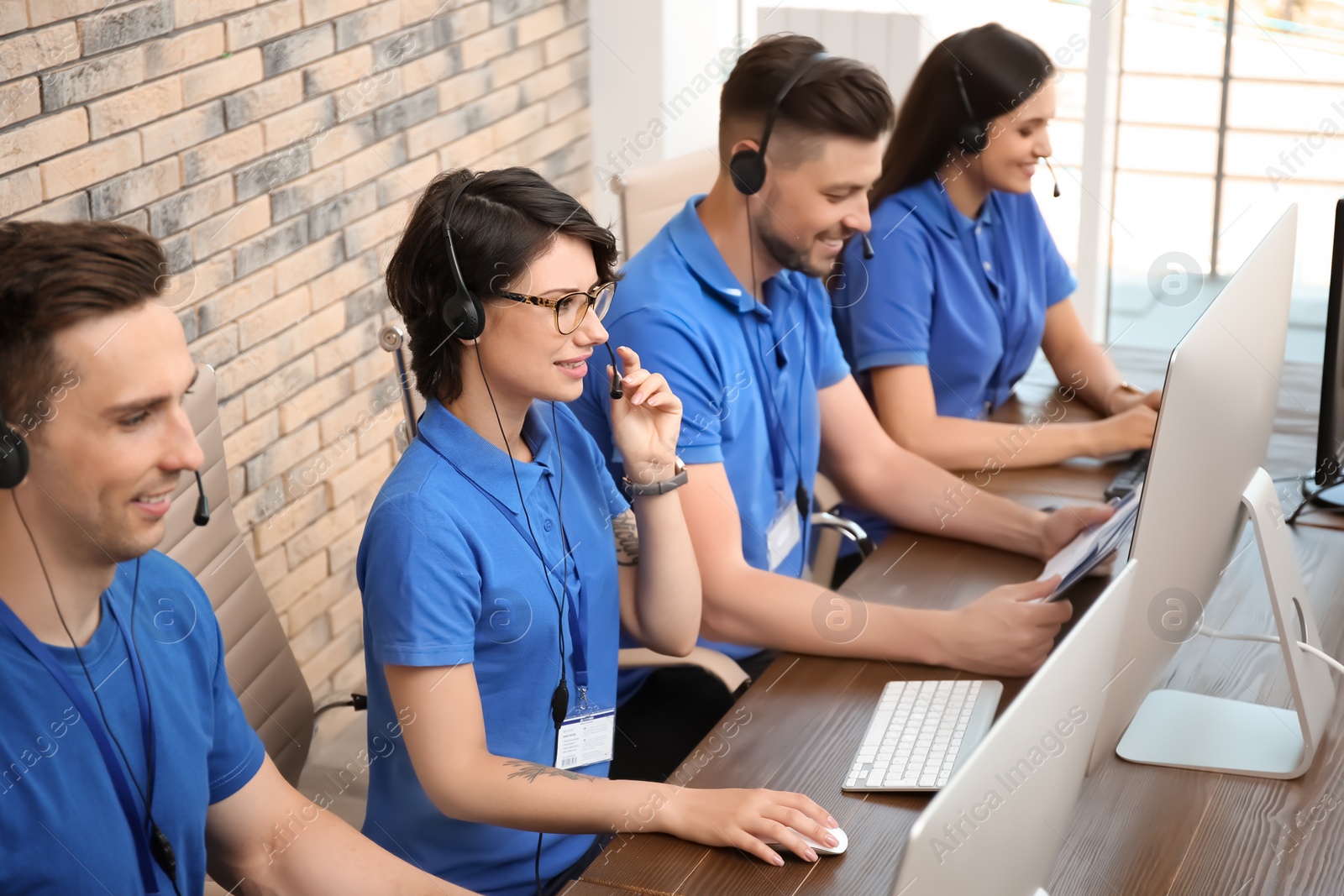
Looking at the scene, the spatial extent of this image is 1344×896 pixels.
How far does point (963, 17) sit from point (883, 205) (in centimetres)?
196

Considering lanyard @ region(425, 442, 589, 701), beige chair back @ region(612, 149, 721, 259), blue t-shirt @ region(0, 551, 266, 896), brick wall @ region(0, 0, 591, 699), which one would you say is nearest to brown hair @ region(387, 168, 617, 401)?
lanyard @ region(425, 442, 589, 701)

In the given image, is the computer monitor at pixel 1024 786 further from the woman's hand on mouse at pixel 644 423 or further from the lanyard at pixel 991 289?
the lanyard at pixel 991 289

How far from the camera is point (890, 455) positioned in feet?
6.74

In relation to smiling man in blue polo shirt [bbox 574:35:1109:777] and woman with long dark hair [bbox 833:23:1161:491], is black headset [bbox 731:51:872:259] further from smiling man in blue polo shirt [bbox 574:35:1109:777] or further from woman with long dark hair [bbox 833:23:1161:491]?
woman with long dark hair [bbox 833:23:1161:491]

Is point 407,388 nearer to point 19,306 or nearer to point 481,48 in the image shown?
point 19,306

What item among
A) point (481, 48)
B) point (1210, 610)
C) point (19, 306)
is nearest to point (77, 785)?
point (19, 306)

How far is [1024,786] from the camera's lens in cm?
89

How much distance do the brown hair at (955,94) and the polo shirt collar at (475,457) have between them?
117cm

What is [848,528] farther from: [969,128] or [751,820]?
[751,820]

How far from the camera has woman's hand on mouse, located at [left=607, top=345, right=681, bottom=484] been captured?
1552 mm

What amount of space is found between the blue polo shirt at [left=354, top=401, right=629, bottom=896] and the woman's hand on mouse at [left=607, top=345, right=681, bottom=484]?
0.29 feet

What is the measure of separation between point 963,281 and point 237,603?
1414mm

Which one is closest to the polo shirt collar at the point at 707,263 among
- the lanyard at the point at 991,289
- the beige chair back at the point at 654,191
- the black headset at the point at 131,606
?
the lanyard at the point at 991,289

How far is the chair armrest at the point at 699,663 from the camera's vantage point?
67.3 inches
